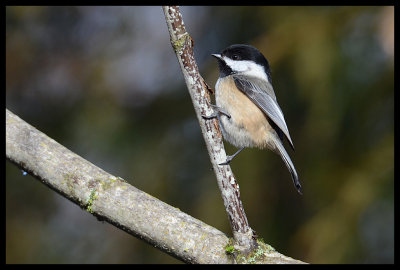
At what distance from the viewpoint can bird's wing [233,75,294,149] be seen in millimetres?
2328

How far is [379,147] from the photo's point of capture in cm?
287

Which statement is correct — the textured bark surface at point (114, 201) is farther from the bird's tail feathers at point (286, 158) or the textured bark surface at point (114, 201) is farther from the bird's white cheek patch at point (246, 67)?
the bird's white cheek patch at point (246, 67)

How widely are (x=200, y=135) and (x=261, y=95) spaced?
115cm

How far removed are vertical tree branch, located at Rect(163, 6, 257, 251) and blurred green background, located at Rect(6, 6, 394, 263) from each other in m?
1.25

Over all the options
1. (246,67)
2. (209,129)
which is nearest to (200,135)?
(246,67)

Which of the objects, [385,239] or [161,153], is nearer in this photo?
[385,239]

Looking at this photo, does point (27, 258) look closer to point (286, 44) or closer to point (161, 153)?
point (161, 153)

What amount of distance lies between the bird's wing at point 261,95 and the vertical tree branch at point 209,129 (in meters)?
0.62

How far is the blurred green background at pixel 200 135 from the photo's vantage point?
113 inches

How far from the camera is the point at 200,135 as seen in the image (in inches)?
137

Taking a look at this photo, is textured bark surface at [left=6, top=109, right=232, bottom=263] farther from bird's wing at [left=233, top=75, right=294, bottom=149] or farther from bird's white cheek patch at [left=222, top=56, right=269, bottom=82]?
bird's white cheek patch at [left=222, top=56, right=269, bottom=82]

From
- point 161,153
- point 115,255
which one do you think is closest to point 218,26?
Result: point 161,153

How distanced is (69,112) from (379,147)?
2359 mm
